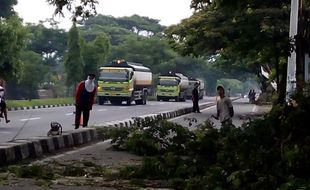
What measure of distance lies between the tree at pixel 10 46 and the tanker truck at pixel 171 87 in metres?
26.6

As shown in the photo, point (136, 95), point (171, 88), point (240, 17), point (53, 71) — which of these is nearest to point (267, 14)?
point (240, 17)

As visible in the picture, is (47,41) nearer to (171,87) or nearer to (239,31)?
(171,87)

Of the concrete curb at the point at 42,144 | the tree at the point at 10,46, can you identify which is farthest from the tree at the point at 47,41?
the concrete curb at the point at 42,144

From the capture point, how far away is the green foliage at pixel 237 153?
725 centimetres

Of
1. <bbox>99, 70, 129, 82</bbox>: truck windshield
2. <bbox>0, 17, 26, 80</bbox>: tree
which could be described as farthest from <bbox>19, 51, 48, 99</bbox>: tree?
<bbox>0, 17, 26, 80</bbox>: tree

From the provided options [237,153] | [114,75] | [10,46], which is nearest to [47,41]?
Result: [114,75]

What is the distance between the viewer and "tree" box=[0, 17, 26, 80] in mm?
28312

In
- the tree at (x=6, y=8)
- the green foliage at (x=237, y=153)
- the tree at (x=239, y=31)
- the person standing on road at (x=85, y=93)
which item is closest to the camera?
the green foliage at (x=237, y=153)

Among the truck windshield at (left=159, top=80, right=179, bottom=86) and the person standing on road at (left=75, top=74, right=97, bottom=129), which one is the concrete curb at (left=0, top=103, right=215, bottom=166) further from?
the truck windshield at (left=159, top=80, right=179, bottom=86)

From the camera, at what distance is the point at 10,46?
28516 mm

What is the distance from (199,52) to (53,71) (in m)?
41.6

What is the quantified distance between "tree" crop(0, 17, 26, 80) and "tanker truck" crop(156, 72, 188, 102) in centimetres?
2664

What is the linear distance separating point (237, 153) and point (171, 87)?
4775cm

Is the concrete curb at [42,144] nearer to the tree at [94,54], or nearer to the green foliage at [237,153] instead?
the green foliage at [237,153]
